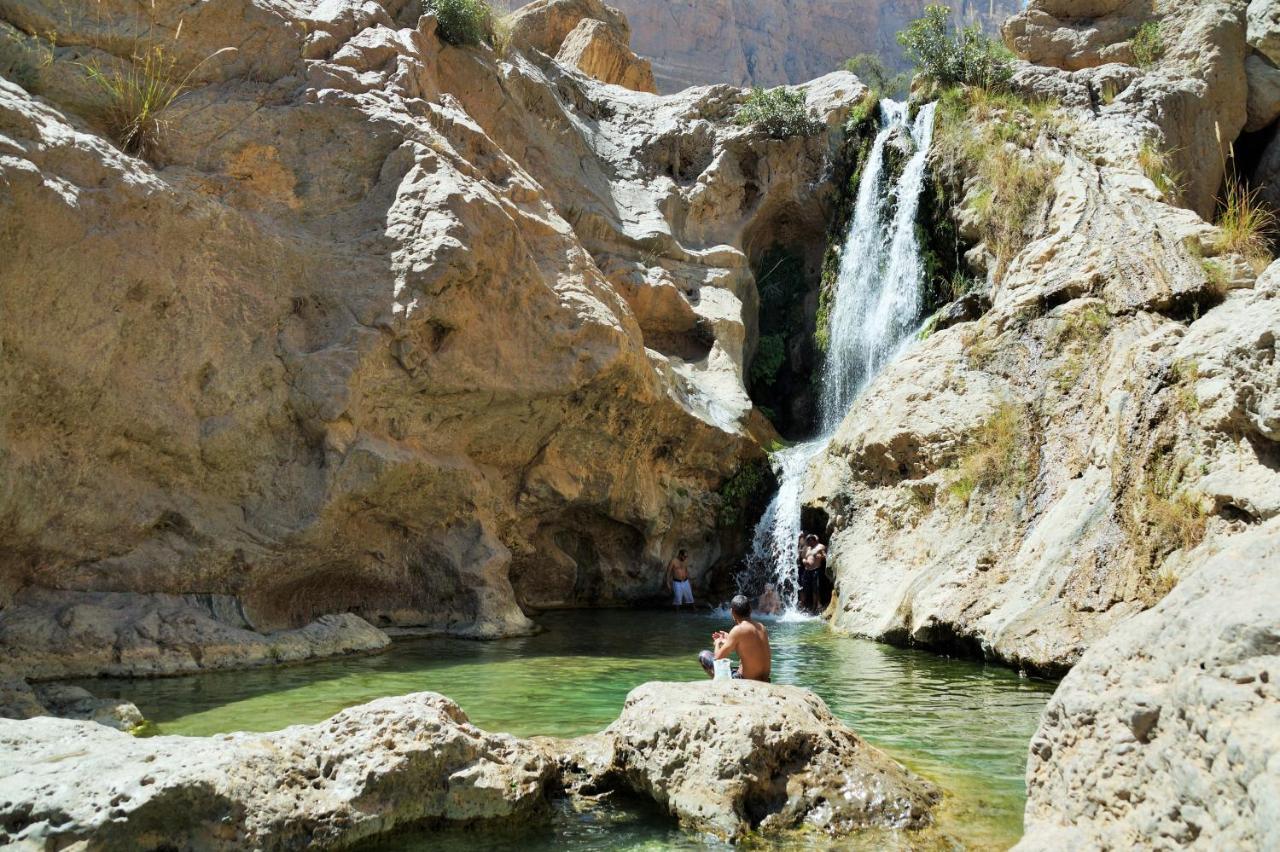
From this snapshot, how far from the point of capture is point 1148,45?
18750 millimetres

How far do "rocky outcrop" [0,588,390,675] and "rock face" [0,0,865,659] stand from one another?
6.3 inches

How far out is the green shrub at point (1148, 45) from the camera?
1861 centimetres

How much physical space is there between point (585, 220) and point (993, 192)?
7.53 meters

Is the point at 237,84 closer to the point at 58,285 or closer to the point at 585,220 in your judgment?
the point at 58,285

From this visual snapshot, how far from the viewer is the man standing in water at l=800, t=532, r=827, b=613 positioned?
594 inches

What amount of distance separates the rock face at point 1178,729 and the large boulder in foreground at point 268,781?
2952 millimetres

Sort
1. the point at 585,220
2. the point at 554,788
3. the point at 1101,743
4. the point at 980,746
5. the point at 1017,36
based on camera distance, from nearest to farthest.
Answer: the point at 1101,743, the point at 554,788, the point at 980,746, the point at 585,220, the point at 1017,36

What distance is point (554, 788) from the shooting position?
5688 millimetres

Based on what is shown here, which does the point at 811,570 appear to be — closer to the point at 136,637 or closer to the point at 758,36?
the point at 136,637

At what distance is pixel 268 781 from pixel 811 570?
11.5 meters

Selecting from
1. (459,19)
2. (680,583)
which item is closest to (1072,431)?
(680,583)

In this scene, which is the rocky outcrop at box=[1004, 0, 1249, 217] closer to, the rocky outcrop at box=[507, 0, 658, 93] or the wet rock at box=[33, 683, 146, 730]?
the rocky outcrop at box=[507, 0, 658, 93]

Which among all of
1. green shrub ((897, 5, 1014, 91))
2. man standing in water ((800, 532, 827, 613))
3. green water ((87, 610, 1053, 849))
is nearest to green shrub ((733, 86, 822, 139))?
green shrub ((897, 5, 1014, 91))

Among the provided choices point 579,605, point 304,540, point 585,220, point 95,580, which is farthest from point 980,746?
point 585,220
